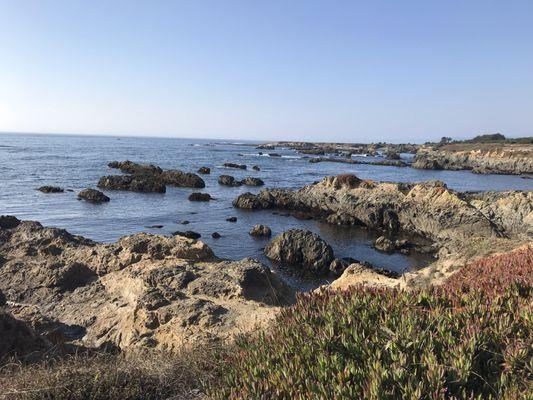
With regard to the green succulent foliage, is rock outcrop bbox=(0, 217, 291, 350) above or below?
below

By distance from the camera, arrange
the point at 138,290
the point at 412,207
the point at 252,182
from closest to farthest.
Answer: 1. the point at 138,290
2. the point at 412,207
3. the point at 252,182

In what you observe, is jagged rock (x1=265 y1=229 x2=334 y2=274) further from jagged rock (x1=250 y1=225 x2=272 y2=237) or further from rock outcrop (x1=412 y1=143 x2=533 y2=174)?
rock outcrop (x1=412 y1=143 x2=533 y2=174)

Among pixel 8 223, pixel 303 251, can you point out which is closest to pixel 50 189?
pixel 8 223

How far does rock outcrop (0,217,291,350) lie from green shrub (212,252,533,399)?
3772 mm

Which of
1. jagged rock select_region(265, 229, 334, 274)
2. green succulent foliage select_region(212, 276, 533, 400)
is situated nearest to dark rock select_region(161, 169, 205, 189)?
jagged rock select_region(265, 229, 334, 274)

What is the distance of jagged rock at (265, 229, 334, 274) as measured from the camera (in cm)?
2162

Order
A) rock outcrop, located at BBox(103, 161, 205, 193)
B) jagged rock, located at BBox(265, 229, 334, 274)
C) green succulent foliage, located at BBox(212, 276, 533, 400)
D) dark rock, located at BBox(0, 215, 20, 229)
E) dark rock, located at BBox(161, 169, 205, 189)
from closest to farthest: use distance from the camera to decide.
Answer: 1. green succulent foliage, located at BBox(212, 276, 533, 400)
2. dark rock, located at BBox(0, 215, 20, 229)
3. jagged rock, located at BBox(265, 229, 334, 274)
4. rock outcrop, located at BBox(103, 161, 205, 193)
5. dark rock, located at BBox(161, 169, 205, 189)

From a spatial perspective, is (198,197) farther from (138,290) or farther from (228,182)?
(138,290)

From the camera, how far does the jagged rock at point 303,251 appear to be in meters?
21.6

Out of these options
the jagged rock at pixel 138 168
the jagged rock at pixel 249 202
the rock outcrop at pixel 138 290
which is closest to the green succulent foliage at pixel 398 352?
the rock outcrop at pixel 138 290

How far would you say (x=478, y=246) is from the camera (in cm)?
1240

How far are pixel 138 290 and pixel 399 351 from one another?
882 cm

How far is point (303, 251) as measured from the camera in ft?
72.8

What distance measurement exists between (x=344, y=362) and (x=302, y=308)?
58.7 inches
